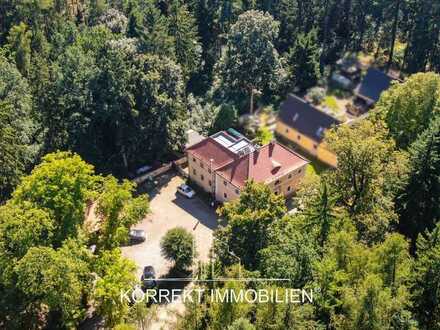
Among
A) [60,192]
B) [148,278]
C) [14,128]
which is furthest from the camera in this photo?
[14,128]

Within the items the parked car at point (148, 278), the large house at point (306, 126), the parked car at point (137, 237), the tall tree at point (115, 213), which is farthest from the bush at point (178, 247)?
the large house at point (306, 126)

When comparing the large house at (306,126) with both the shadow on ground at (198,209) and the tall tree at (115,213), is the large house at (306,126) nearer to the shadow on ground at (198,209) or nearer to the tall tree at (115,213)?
the shadow on ground at (198,209)

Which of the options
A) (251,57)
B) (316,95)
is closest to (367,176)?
(251,57)

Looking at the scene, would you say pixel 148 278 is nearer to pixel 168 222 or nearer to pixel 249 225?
pixel 168 222

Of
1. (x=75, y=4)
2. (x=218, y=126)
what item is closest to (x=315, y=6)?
(x=218, y=126)

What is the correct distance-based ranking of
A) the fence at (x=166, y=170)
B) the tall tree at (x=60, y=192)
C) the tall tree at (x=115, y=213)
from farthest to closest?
the fence at (x=166, y=170) < the tall tree at (x=115, y=213) < the tall tree at (x=60, y=192)
